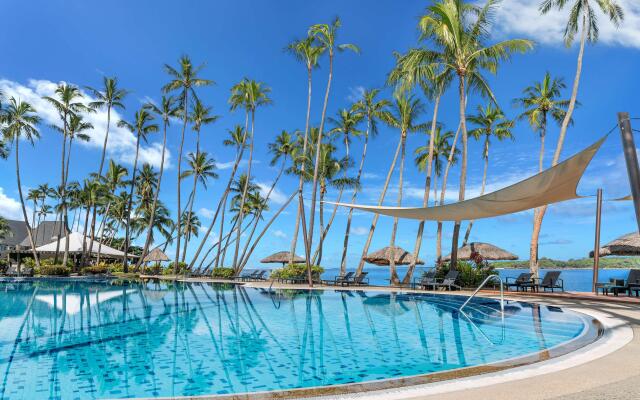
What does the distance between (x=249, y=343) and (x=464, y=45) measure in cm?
1163

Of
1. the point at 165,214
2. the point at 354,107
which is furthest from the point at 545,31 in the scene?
the point at 165,214

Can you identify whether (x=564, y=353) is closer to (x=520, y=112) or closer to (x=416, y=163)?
(x=520, y=112)

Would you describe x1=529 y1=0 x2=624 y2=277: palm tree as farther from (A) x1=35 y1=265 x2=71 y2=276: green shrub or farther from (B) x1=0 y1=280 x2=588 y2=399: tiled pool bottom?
(A) x1=35 y1=265 x2=71 y2=276: green shrub

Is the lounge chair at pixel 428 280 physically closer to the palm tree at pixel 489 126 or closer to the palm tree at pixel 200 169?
the palm tree at pixel 489 126

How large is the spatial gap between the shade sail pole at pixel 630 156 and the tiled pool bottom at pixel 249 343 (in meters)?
2.00

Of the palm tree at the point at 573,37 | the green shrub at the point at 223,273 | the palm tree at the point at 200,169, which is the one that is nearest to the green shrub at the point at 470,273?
the palm tree at the point at 573,37

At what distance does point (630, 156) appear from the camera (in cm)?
487

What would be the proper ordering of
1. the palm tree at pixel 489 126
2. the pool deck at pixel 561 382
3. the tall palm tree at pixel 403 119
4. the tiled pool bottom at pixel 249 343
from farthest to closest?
the palm tree at pixel 489 126
the tall palm tree at pixel 403 119
the tiled pool bottom at pixel 249 343
the pool deck at pixel 561 382

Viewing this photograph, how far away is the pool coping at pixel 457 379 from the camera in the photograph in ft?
11.3

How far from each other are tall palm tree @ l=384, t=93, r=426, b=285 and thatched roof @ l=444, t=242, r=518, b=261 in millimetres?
3212

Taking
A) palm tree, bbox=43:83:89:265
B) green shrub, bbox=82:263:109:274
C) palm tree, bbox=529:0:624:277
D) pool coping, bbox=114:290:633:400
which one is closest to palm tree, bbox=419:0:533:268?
palm tree, bbox=529:0:624:277

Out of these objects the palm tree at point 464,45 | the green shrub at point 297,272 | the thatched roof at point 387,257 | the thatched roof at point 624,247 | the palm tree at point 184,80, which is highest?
the palm tree at point 184,80

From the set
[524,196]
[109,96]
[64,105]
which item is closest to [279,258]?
[109,96]

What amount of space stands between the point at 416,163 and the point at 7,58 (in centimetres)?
2172
